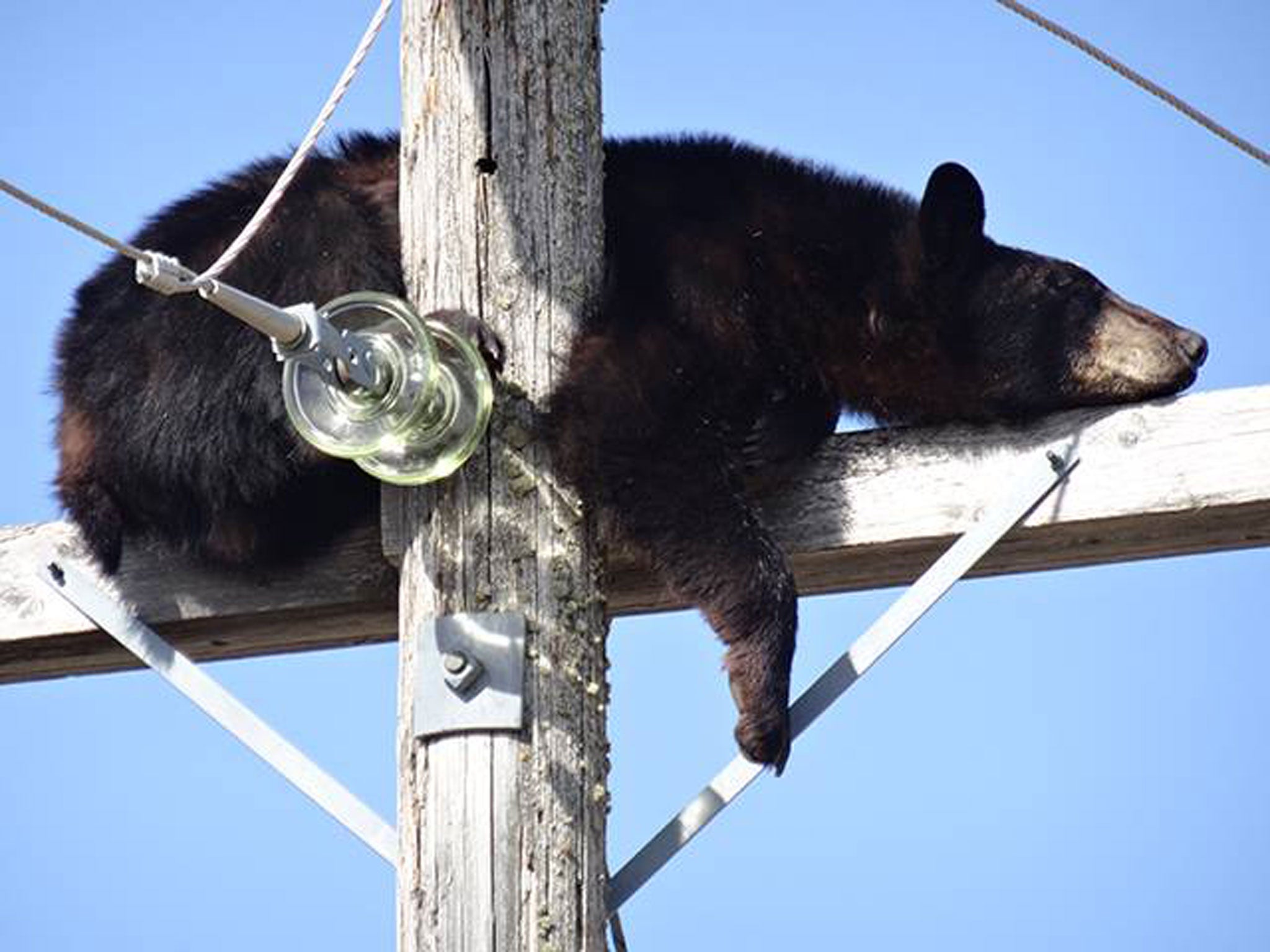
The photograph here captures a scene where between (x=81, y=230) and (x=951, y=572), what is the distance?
1915 mm

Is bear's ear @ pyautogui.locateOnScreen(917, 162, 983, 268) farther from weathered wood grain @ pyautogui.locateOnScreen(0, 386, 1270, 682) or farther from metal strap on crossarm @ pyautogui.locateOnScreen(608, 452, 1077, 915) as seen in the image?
metal strap on crossarm @ pyautogui.locateOnScreen(608, 452, 1077, 915)

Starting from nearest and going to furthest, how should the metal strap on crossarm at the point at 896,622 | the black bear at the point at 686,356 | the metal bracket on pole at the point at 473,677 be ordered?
the metal bracket on pole at the point at 473,677 < the metal strap on crossarm at the point at 896,622 < the black bear at the point at 686,356

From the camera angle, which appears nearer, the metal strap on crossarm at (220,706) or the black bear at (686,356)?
the metal strap on crossarm at (220,706)

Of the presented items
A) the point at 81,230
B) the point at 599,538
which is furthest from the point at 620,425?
the point at 81,230

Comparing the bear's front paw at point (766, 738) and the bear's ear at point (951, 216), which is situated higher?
the bear's ear at point (951, 216)

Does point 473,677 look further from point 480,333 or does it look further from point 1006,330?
point 1006,330

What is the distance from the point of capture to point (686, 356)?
535 cm

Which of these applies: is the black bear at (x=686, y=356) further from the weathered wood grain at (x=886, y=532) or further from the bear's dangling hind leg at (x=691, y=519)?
the weathered wood grain at (x=886, y=532)

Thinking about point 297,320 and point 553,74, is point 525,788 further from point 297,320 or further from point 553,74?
point 553,74

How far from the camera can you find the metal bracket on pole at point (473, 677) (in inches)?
169

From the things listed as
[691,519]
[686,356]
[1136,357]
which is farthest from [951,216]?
[691,519]

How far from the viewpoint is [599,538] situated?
4.66m

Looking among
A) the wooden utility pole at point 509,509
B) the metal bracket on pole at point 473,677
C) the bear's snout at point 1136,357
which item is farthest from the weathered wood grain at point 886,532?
the bear's snout at point 1136,357

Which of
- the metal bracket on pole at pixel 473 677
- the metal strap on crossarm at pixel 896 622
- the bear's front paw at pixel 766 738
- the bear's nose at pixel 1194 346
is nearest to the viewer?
the metal bracket on pole at pixel 473 677
